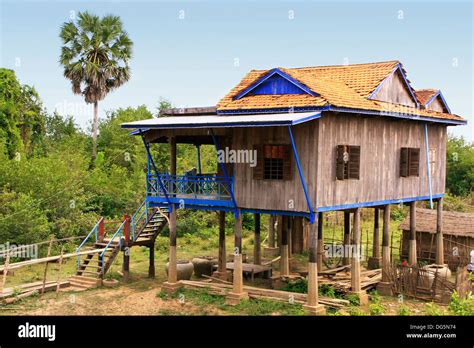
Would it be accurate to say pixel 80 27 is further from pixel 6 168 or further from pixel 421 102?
pixel 421 102

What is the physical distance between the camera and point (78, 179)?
37.2 metres

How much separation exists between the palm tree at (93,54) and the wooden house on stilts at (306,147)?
18.7 metres

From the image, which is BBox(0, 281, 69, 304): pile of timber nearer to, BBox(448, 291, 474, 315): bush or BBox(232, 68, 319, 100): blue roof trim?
BBox(232, 68, 319, 100): blue roof trim

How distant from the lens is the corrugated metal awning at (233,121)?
64.1 feet

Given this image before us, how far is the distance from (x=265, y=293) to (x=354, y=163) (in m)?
5.37

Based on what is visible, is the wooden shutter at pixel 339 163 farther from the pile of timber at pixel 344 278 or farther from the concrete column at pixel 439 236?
the concrete column at pixel 439 236

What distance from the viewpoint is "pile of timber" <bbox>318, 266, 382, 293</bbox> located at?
23.4 meters

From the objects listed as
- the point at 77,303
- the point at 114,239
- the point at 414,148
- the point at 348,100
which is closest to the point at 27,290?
the point at 77,303

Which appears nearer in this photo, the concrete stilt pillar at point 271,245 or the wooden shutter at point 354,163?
the wooden shutter at point 354,163

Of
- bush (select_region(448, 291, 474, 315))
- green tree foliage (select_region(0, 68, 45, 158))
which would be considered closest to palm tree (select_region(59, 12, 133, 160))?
green tree foliage (select_region(0, 68, 45, 158))

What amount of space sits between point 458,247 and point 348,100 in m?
11.8

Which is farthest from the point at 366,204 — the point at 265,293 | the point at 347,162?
→ the point at 265,293

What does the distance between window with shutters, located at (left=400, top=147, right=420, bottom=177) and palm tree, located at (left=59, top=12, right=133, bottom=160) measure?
936 inches

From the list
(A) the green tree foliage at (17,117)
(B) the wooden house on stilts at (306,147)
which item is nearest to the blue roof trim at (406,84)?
(B) the wooden house on stilts at (306,147)
